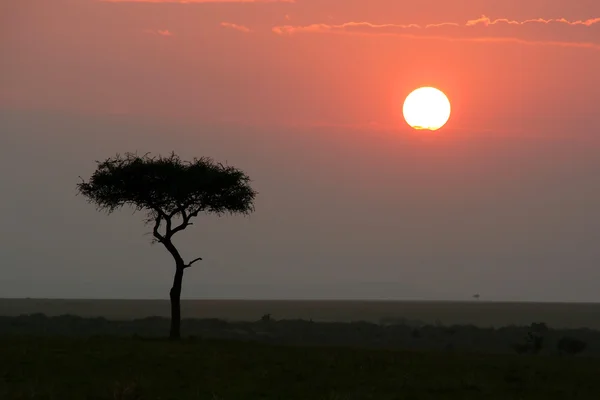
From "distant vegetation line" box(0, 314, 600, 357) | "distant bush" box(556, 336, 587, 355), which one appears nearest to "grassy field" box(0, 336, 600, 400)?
"distant vegetation line" box(0, 314, 600, 357)

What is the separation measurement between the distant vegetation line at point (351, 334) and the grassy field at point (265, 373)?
57.7ft

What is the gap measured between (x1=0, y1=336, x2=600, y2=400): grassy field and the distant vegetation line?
1758 cm

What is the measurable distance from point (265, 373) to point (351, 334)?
4004 centimetres

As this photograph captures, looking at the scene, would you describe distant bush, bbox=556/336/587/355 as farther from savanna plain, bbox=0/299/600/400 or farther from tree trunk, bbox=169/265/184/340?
tree trunk, bbox=169/265/184/340

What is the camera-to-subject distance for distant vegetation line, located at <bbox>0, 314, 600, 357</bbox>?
211ft

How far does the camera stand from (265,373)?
1454 inches

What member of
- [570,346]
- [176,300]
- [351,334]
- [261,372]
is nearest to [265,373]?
[261,372]

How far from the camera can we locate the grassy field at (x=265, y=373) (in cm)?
3369

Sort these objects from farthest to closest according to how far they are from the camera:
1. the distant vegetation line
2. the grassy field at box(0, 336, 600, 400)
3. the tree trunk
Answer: the distant vegetation line → the tree trunk → the grassy field at box(0, 336, 600, 400)

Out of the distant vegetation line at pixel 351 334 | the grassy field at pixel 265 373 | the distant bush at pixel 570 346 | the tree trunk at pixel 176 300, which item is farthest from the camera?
the distant vegetation line at pixel 351 334

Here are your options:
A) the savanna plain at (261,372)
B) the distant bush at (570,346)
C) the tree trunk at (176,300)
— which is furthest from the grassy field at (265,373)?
the distant bush at (570,346)

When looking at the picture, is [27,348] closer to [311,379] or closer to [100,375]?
[100,375]

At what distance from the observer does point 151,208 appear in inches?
2159

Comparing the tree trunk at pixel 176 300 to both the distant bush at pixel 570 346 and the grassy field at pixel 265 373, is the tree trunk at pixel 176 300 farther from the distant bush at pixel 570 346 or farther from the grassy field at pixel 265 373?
the distant bush at pixel 570 346
